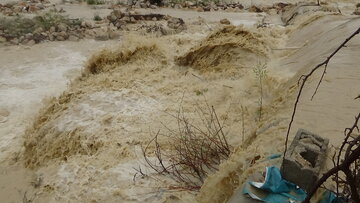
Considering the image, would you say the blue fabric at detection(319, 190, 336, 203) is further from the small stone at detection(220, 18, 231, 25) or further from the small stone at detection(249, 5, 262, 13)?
the small stone at detection(249, 5, 262, 13)

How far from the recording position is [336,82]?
15.7 feet

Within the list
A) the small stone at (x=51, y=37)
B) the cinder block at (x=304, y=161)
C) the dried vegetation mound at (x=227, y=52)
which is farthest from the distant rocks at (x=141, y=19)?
the cinder block at (x=304, y=161)

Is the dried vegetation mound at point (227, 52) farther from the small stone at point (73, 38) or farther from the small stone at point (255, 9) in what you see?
the small stone at point (255, 9)

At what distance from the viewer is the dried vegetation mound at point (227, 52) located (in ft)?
24.7

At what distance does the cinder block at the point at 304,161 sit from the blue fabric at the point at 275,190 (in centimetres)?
4

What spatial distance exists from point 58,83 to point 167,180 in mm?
4166

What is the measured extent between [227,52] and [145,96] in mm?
2100

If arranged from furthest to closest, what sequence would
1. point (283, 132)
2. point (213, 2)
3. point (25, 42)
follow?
point (213, 2)
point (25, 42)
point (283, 132)

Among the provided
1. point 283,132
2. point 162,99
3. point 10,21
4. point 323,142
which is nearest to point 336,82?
point 283,132

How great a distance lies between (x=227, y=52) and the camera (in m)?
7.75

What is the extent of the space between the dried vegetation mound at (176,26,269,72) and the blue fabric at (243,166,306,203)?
4.70 metres

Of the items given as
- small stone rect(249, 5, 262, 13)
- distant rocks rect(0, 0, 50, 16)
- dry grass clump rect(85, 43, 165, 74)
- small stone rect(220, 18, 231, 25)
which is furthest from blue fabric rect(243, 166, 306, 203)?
small stone rect(249, 5, 262, 13)

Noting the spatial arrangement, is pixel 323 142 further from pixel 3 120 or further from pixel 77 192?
pixel 3 120

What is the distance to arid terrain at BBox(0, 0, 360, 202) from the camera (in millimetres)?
4168
